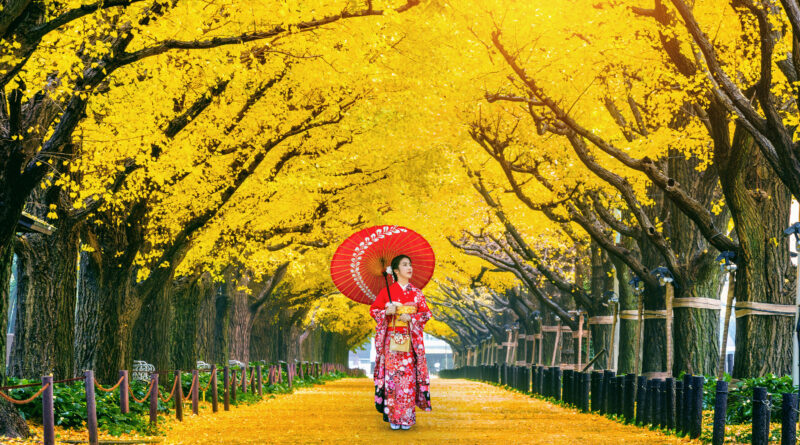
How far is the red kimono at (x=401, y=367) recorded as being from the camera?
13.0 metres

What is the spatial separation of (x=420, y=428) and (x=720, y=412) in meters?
4.23

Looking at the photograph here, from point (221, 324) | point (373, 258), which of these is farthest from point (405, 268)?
point (221, 324)

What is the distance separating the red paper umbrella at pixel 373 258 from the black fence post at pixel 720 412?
13.7 ft

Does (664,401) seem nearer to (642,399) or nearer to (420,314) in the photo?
(642,399)

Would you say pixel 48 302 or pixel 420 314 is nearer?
pixel 420 314

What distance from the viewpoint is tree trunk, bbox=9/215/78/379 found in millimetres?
15133

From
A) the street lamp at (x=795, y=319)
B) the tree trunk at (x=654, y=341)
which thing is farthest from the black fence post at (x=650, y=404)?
the tree trunk at (x=654, y=341)

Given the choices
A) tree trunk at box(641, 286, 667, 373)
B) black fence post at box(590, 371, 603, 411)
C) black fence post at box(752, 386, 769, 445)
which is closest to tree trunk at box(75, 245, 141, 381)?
black fence post at box(590, 371, 603, 411)

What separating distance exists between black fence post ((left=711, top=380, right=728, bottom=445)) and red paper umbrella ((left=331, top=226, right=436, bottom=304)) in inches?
165

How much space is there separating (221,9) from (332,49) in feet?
6.12

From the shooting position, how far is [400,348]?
43.0ft

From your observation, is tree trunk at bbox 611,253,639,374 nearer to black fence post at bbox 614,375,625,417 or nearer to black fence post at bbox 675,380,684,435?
black fence post at bbox 614,375,625,417

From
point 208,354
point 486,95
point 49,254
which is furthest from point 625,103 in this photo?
point 208,354

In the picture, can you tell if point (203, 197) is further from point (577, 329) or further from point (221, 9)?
point (577, 329)
